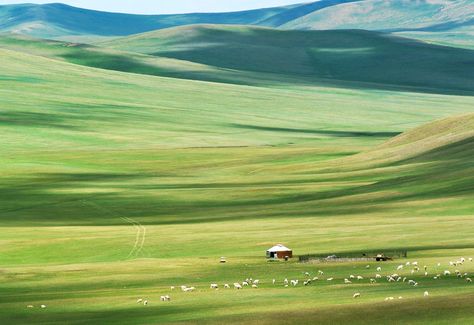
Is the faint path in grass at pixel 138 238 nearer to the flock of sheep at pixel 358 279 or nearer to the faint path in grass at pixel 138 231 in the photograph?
the faint path in grass at pixel 138 231

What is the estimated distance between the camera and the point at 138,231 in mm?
77438

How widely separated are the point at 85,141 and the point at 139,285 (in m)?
106

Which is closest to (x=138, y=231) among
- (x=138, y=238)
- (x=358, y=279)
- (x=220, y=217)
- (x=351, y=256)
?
(x=138, y=238)

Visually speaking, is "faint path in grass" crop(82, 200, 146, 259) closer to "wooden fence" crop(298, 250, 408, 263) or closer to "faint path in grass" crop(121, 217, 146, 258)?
"faint path in grass" crop(121, 217, 146, 258)

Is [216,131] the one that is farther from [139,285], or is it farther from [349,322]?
[349,322]

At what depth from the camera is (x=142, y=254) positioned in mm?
66812

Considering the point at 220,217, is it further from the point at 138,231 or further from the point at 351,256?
the point at 351,256

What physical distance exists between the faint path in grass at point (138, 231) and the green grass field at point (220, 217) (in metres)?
0.13

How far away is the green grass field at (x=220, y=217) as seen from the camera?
4475cm

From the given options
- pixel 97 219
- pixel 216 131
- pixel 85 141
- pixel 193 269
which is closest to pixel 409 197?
pixel 97 219

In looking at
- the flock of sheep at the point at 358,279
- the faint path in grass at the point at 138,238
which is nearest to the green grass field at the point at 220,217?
the faint path in grass at the point at 138,238

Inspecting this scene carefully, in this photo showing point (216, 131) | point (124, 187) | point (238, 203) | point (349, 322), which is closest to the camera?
point (349, 322)

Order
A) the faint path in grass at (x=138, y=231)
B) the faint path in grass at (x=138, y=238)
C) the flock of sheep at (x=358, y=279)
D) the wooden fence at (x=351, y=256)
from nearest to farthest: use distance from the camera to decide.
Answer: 1. the flock of sheep at (x=358, y=279)
2. the wooden fence at (x=351, y=256)
3. the faint path in grass at (x=138, y=238)
4. the faint path in grass at (x=138, y=231)

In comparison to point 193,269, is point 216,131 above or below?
above
